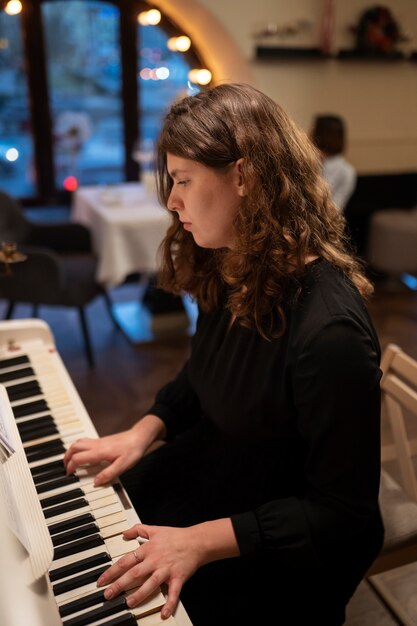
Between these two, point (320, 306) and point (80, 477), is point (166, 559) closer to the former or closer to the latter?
point (80, 477)

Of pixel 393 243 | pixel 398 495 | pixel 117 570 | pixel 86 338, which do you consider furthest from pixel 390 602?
pixel 393 243

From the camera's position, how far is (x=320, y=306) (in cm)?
107

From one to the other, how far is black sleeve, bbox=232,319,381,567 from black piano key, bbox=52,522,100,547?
260 millimetres

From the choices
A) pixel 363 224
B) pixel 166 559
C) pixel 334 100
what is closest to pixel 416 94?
pixel 334 100

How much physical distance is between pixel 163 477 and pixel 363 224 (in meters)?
3.87

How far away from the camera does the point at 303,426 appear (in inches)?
42.6

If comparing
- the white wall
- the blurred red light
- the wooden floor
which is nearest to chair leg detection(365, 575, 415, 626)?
the wooden floor

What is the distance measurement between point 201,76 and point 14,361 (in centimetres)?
389

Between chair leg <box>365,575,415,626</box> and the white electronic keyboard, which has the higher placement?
the white electronic keyboard

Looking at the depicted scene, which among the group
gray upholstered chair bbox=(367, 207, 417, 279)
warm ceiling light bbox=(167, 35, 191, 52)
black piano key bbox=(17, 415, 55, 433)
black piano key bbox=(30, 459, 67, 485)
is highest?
warm ceiling light bbox=(167, 35, 191, 52)

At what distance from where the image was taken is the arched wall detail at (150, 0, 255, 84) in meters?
4.45

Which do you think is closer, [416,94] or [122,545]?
[122,545]

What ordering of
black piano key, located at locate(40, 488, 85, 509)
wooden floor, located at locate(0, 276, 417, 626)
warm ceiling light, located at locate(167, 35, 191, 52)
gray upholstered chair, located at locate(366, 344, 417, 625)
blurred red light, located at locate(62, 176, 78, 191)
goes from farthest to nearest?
1. blurred red light, located at locate(62, 176, 78, 191)
2. warm ceiling light, located at locate(167, 35, 191, 52)
3. wooden floor, located at locate(0, 276, 417, 626)
4. gray upholstered chair, located at locate(366, 344, 417, 625)
5. black piano key, located at locate(40, 488, 85, 509)

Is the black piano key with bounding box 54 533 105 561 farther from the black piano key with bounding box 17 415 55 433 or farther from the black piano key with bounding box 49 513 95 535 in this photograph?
the black piano key with bounding box 17 415 55 433
